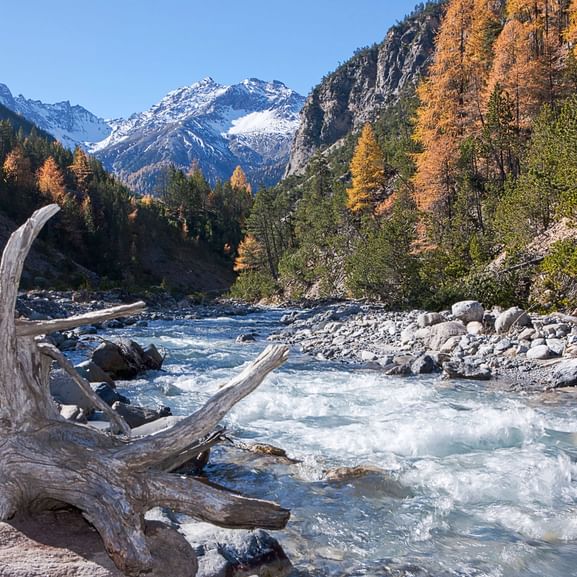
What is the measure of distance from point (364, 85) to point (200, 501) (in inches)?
5590

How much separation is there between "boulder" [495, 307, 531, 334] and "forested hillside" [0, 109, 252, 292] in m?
39.7

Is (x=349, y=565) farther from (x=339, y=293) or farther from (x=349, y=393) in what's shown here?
(x=339, y=293)

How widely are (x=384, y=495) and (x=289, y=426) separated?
3.34m

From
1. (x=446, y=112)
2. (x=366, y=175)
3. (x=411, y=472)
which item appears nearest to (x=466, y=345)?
(x=411, y=472)

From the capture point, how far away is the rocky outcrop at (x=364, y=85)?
118 metres

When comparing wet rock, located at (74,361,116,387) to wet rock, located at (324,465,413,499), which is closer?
wet rock, located at (324,465,413,499)

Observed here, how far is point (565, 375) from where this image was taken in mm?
11039

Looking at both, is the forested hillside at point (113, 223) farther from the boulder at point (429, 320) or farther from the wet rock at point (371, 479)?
the wet rock at point (371, 479)

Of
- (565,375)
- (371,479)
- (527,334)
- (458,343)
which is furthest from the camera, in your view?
(458,343)

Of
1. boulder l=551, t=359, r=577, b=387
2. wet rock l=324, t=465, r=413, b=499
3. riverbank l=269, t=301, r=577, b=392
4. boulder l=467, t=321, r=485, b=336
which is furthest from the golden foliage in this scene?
wet rock l=324, t=465, r=413, b=499

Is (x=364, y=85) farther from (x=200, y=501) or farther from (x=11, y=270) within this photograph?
(x=200, y=501)

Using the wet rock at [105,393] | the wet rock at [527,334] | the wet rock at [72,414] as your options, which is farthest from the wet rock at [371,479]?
the wet rock at [527,334]

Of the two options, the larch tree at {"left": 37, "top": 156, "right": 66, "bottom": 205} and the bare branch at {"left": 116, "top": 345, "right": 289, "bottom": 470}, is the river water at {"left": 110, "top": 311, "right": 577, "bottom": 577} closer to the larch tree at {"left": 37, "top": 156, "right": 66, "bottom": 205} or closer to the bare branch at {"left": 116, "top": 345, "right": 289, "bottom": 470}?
the bare branch at {"left": 116, "top": 345, "right": 289, "bottom": 470}

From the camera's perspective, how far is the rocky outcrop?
118m
